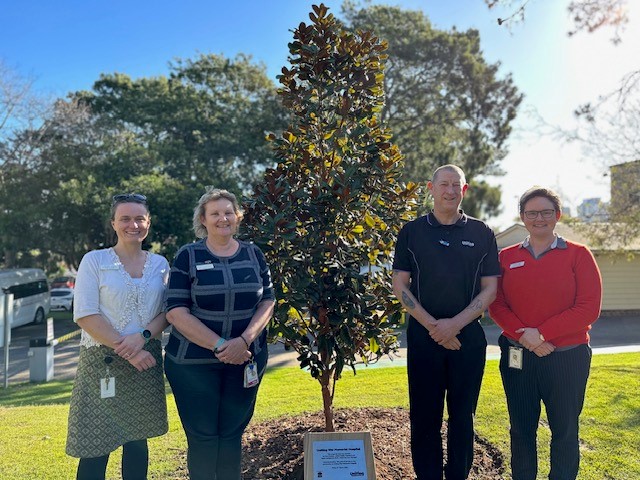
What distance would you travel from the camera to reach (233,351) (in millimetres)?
2732

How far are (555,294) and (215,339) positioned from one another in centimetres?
210

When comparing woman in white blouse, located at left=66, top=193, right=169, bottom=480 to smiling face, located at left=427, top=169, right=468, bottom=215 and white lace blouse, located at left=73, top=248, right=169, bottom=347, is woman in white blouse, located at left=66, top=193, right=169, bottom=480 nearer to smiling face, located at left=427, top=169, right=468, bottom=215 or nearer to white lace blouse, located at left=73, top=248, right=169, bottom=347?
white lace blouse, located at left=73, top=248, right=169, bottom=347

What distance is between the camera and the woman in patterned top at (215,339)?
279cm

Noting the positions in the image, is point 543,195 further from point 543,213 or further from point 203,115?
point 203,115

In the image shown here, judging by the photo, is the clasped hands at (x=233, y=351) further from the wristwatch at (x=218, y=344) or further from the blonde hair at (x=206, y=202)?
the blonde hair at (x=206, y=202)

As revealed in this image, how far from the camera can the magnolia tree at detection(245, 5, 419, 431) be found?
11.9 ft

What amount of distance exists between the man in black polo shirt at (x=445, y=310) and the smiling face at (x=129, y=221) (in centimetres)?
167

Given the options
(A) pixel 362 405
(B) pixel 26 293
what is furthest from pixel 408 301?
(B) pixel 26 293

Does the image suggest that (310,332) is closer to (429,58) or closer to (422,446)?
(422,446)

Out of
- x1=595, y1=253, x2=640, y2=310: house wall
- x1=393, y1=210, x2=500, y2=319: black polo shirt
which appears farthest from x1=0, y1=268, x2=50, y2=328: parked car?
x1=595, y1=253, x2=640, y2=310: house wall

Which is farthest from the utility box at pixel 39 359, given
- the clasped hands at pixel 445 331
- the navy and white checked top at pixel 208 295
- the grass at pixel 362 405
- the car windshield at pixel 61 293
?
the car windshield at pixel 61 293

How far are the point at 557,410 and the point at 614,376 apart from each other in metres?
4.85

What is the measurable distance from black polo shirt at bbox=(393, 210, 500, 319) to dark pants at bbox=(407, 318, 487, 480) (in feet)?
0.68

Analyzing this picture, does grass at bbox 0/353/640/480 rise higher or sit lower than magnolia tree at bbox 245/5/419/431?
lower
